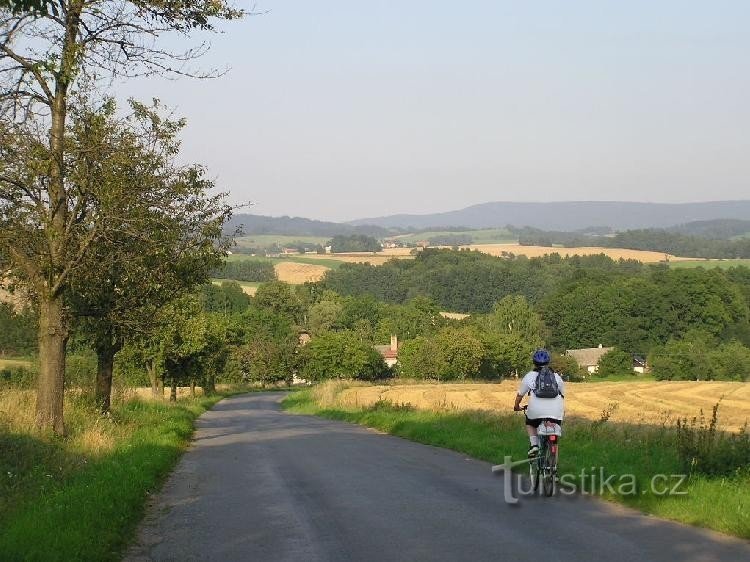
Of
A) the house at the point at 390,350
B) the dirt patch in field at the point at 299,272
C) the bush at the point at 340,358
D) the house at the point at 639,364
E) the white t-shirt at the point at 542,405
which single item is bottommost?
the house at the point at 390,350

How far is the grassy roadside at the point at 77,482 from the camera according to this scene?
818cm

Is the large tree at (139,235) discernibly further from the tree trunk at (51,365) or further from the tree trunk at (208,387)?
the tree trunk at (208,387)

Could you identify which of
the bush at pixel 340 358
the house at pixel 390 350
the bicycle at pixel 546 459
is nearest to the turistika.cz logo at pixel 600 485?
the bicycle at pixel 546 459

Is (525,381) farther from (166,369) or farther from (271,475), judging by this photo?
(166,369)

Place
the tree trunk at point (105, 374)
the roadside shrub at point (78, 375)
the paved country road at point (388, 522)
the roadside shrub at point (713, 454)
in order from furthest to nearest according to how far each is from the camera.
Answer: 1. the roadside shrub at point (78, 375)
2. the tree trunk at point (105, 374)
3. the roadside shrub at point (713, 454)
4. the paved country road at point (388, 522)

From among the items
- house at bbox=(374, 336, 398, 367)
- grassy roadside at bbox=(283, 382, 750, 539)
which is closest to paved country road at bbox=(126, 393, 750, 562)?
grassy roadside at bbox=(283, 382, 750, 539)

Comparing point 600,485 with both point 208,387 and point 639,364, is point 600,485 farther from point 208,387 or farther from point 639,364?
point 639,364

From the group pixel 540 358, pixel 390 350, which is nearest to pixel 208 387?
pixel 390 350

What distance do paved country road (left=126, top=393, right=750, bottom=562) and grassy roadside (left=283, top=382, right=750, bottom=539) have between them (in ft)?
1.21

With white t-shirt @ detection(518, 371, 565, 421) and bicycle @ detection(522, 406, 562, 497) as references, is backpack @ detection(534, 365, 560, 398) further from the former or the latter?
bicycle @ detection(522, 406, 562, 497)

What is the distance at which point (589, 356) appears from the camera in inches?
4427

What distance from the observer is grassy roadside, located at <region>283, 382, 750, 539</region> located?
9516 millimetres

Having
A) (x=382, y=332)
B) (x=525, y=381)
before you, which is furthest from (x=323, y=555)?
(x=382, y=332)

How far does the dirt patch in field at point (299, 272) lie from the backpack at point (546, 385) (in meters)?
160
